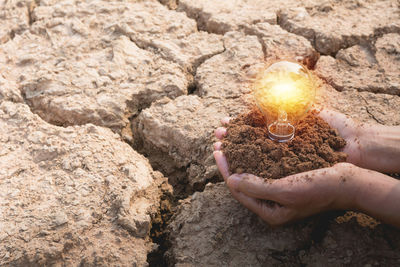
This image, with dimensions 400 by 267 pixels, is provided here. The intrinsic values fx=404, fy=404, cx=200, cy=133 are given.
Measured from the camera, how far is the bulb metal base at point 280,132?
197 centimetres

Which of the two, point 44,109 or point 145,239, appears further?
point 44,109

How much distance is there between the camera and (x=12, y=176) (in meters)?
2.10

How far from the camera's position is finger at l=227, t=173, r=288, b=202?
1715 mm

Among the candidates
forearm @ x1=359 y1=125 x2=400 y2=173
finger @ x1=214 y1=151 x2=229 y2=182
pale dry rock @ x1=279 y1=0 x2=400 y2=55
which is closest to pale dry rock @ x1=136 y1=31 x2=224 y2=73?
pale dry rock @ x1=279 y1=0 x2=400 y2=55

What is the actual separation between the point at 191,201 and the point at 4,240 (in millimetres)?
881

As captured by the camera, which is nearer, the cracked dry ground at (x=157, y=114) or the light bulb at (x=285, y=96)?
the cracked dry ground at (x=157, y=114)

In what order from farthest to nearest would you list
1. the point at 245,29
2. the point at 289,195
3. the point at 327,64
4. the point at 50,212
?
the point at 245,29 → the point at 327,64 → the point at 50,212 → the point at 289,195

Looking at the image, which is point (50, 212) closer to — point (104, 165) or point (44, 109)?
point (104, 165)

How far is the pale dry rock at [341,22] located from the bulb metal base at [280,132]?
113cm

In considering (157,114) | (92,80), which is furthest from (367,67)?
(92,80)

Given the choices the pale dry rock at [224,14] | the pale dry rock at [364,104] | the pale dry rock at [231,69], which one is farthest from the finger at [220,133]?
the pale dry rock at [224,14]

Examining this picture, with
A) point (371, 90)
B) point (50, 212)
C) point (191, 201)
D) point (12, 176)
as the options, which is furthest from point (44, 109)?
point (371, 90)

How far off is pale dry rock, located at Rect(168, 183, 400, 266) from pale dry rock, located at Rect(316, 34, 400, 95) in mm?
1100

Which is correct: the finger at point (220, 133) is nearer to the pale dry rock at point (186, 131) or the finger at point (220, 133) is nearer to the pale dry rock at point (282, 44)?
the pale dry rock at point (186, 131)
